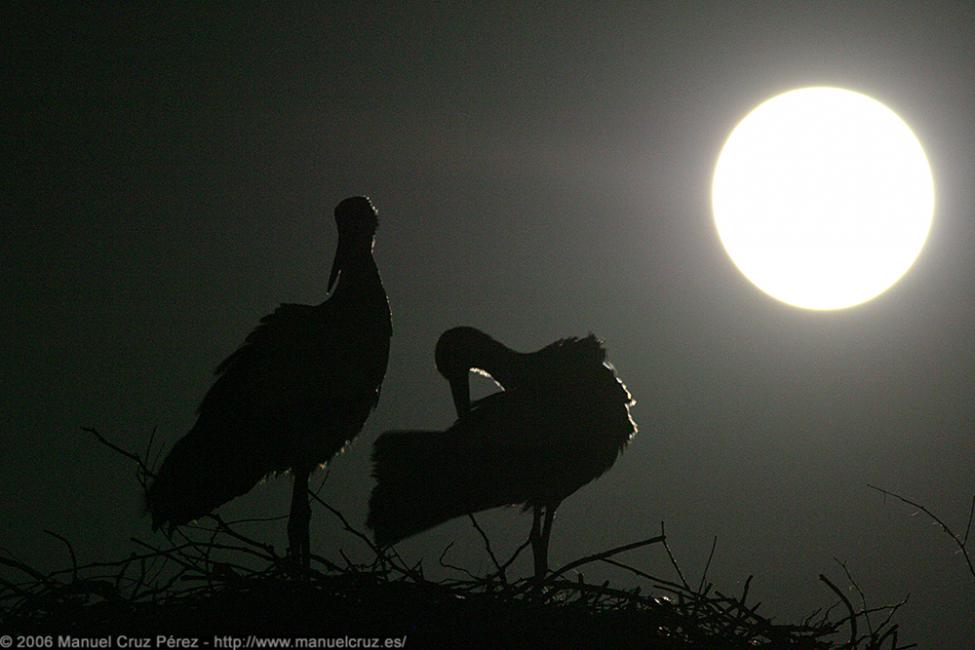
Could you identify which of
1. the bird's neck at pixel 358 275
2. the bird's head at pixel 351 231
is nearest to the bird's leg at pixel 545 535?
the bird's neck at pixel 358 275

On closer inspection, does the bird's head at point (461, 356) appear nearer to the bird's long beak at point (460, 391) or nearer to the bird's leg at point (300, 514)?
the bird's long beak at point (460, 391)

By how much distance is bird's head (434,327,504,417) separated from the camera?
8516mm

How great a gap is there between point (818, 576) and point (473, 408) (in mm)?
3216

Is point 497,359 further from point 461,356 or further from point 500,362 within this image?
point 461,356

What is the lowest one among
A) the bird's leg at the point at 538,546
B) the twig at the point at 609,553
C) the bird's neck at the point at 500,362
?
→ the twig at the point at 609,553

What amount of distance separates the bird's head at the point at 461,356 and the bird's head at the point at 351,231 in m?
1.08

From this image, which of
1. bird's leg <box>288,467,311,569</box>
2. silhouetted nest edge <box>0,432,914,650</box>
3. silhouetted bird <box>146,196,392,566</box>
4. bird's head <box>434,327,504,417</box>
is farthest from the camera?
bird's head <box>434,327,504,417</box>

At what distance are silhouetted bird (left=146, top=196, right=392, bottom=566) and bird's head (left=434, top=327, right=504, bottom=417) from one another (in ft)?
3.06

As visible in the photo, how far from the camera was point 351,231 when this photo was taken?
799cm

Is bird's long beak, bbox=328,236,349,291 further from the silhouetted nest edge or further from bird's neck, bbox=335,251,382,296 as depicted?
the silhouetted nest edge

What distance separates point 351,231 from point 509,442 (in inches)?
84.4

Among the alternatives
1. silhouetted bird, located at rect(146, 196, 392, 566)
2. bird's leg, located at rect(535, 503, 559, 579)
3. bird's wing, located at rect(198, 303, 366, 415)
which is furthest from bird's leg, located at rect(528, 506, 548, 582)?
bird's wing, located at rect(198, 303, 366, 415)

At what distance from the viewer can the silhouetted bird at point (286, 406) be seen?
695cm

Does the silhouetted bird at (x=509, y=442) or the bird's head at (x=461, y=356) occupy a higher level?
the bird's head at (x=461, y=356)
